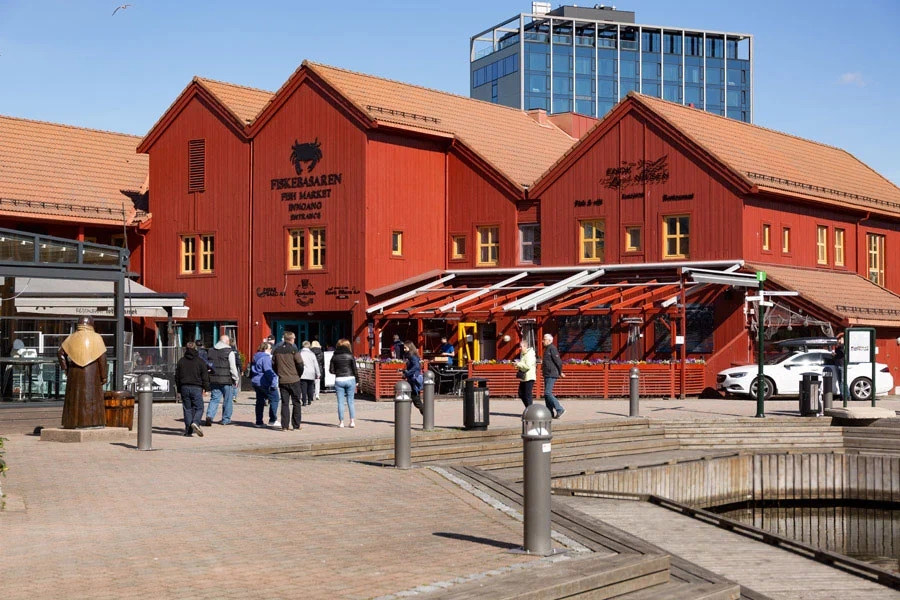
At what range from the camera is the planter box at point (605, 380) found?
31781 mm

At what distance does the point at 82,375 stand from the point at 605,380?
632 inches

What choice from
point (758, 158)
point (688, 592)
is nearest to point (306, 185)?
point (758, 158)

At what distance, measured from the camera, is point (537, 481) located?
9727mm

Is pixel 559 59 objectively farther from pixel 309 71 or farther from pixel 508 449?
pixel 508 449

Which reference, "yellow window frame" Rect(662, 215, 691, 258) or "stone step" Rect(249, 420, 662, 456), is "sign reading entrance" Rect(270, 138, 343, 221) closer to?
"yellow window frame" Rect(662, 215, 691, 258)

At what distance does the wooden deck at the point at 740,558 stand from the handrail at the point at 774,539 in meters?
0.12

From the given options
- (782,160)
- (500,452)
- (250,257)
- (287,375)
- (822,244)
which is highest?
(782,160)

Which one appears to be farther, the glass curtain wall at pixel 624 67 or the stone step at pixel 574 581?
the glass curtain wall at pixel 624 67

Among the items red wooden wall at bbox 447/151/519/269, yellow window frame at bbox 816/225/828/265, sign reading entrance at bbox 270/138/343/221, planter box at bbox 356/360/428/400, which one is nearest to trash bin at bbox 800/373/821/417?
planter box at bbox 356/360/428/400

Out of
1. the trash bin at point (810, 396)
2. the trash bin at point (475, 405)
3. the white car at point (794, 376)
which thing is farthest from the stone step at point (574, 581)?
the white car at point (794, 376)

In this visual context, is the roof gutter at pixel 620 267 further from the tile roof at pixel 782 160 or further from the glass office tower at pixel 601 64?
the glass office tower at pixel 601 64

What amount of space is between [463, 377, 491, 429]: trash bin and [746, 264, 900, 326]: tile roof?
15719 mm

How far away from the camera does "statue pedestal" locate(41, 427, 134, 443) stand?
19125 millimetres

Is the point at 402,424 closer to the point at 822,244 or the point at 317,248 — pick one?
the point at 317,248
